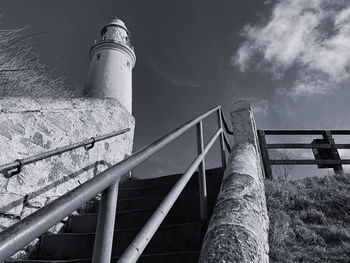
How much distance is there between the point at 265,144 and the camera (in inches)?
199

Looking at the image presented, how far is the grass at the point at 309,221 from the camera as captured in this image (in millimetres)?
2209

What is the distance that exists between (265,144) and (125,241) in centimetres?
363

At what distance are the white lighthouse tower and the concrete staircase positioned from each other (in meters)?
4.52

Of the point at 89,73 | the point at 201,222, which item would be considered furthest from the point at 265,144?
the point at 89,73

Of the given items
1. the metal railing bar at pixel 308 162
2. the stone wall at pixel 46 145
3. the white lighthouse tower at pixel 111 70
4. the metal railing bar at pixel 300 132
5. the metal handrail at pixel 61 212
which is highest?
the white lighthouse tower at pixel 111 70

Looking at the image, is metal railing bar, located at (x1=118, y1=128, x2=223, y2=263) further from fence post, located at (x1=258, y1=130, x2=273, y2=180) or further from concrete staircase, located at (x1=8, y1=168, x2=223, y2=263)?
fence post, located at (x1=258, y1=130, x2=273, y2=180)

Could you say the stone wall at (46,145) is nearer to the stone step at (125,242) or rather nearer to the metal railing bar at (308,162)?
the stone step at (125,242)

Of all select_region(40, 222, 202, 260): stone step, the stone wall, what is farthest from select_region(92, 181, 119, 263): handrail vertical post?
the stone wall

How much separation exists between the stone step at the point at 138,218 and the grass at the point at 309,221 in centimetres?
76

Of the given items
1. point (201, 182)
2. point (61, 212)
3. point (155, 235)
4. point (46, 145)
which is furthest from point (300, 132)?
point (61, 212)

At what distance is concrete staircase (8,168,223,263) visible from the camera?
207cm

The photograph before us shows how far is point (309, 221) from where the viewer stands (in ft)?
9.66

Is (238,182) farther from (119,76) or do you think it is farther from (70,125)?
A: (119,76)

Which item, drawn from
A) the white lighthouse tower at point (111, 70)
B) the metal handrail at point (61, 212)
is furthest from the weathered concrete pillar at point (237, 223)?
the white lighthouse tower at point (111, 70)
